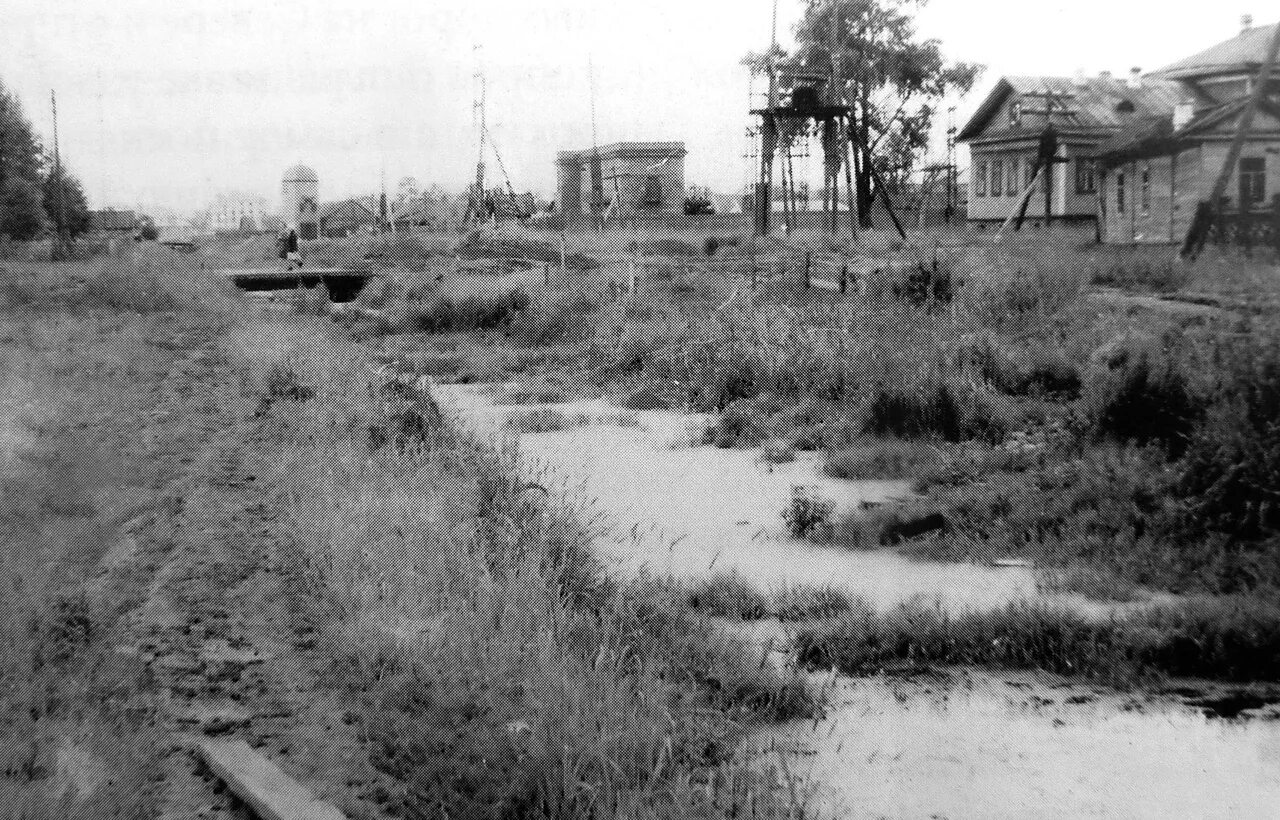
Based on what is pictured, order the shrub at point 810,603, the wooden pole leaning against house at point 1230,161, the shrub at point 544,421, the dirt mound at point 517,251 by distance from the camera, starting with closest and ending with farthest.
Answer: the wooden pole leaning against house at point 1230,161 → the shrub at point 810,603 → the shrub at point 544,421 → the dirt mound at point 517,251

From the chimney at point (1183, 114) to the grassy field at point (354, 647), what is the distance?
5909 millimetres

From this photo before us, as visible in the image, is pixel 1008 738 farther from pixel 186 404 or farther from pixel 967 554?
pixel 186 404

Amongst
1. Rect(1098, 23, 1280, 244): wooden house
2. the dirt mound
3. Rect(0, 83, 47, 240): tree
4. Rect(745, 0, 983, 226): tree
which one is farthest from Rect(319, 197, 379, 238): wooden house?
Rect(1098, 23, 1280, 244): wooden house

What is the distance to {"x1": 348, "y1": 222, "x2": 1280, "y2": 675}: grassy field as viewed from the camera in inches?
277

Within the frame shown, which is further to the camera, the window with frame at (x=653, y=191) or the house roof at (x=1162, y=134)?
the window with frame at (x=653, y=191)

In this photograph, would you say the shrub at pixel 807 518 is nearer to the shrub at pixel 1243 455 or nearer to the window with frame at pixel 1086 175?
the shrub at pixel 1243 455

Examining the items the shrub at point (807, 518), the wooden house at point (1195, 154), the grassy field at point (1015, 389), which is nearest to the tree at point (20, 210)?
the grassy field at point (1015, 389)

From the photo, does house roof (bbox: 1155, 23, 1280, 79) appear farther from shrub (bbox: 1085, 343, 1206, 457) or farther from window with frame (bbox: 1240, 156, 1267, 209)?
shrub (bbox: 1085, 343, 1206, 457)

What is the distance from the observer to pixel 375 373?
16.2 m

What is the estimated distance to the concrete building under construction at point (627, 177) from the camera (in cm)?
4688

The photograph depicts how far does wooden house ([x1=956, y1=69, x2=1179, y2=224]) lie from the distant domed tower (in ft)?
166

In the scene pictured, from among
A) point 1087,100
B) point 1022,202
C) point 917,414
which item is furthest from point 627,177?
point 917,414

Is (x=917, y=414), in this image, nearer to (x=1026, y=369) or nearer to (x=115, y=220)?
(x=1026, y=369)

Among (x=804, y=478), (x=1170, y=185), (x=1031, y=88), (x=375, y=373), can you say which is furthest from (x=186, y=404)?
(x=1031, y=88)
